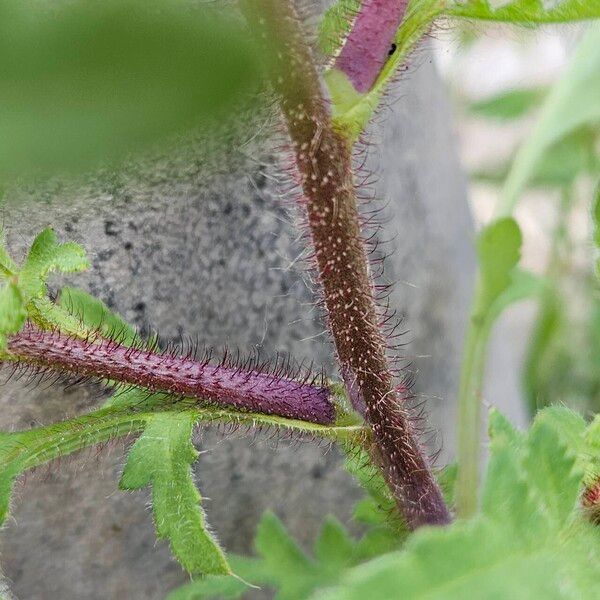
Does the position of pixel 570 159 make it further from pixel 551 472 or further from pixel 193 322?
pixel 551 472

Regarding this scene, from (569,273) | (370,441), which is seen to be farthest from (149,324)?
(569,273)

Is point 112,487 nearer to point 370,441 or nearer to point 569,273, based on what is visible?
point 370,441

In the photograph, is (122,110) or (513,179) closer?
(122,110)

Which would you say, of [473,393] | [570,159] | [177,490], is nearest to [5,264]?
[177,490]

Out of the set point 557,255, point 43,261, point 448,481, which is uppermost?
point 43,261

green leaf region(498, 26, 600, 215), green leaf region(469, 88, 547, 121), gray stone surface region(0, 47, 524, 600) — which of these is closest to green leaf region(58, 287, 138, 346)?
gray stone surface region(0, 47, 524, 600)
